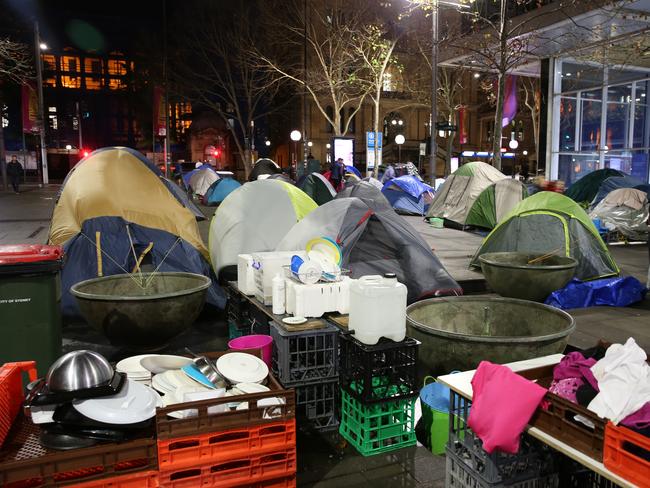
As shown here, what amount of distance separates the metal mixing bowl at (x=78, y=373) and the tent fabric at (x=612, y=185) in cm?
1540

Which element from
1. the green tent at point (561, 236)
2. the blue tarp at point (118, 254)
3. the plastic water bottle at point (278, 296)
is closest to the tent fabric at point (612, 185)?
the green tent at point (561, 236)

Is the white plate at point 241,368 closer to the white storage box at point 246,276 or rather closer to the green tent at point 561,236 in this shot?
Result: the white storage box at point 246,276

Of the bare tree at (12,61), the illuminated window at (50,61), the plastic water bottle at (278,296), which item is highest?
the illuminated window at (50,61)

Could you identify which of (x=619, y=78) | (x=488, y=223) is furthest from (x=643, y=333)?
(x=619, y=78)

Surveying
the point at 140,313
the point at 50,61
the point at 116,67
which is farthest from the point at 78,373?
the point at 116,67

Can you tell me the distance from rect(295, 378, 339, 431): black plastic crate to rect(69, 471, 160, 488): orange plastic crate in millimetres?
1625

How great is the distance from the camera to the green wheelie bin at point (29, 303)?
13.2ft

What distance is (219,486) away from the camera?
8.34 ft

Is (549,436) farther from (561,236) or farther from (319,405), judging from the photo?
(561,236)

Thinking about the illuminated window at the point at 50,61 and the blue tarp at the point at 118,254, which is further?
the illuminated window at the point at 50,61

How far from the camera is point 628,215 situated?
13.7 meters

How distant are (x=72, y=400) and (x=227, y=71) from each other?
39549mm

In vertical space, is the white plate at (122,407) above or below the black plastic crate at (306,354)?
above

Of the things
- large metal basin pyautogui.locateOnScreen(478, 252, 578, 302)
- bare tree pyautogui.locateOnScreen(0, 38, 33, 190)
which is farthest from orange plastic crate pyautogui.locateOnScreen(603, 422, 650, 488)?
bare tree pyautogui.locateOnScreen(0, 38, 33, 190)
